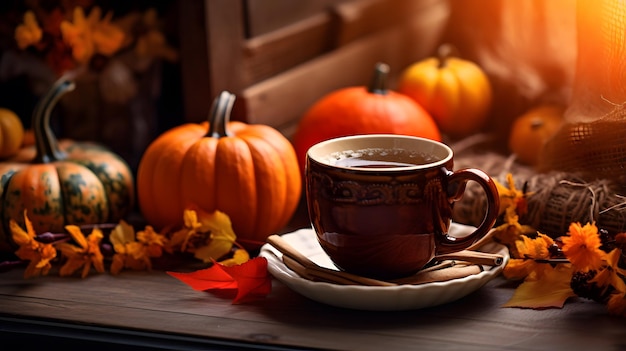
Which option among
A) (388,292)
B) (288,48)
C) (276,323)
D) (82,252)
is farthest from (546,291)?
(288,48)

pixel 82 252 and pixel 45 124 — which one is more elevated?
pixel 45 124

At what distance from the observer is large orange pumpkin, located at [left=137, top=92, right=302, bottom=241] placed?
3.55ft

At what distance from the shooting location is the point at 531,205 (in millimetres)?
1047

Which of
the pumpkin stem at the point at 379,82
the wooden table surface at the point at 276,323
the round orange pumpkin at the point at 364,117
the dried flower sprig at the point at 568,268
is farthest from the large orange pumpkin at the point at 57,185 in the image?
the dried flower sprig at the point at 568,268

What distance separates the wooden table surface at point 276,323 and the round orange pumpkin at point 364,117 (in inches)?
14.6

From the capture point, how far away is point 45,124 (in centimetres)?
112

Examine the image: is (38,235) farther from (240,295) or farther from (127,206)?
(240,295)

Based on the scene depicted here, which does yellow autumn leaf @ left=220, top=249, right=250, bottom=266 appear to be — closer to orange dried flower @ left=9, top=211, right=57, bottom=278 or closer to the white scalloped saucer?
the white scalloped saucer

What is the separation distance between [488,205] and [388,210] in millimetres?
115

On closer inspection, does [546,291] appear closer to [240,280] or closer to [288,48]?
[240,280]

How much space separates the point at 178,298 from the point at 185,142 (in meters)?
0.26

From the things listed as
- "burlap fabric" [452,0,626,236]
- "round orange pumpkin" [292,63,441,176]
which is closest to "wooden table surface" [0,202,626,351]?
"burlap fabric" [452,0,626,236]

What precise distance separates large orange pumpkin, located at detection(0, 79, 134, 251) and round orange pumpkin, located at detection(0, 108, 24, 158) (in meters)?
0.01

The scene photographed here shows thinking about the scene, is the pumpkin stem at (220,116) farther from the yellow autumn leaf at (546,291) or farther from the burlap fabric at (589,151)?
the yellow autumn leaf at (546,291)
